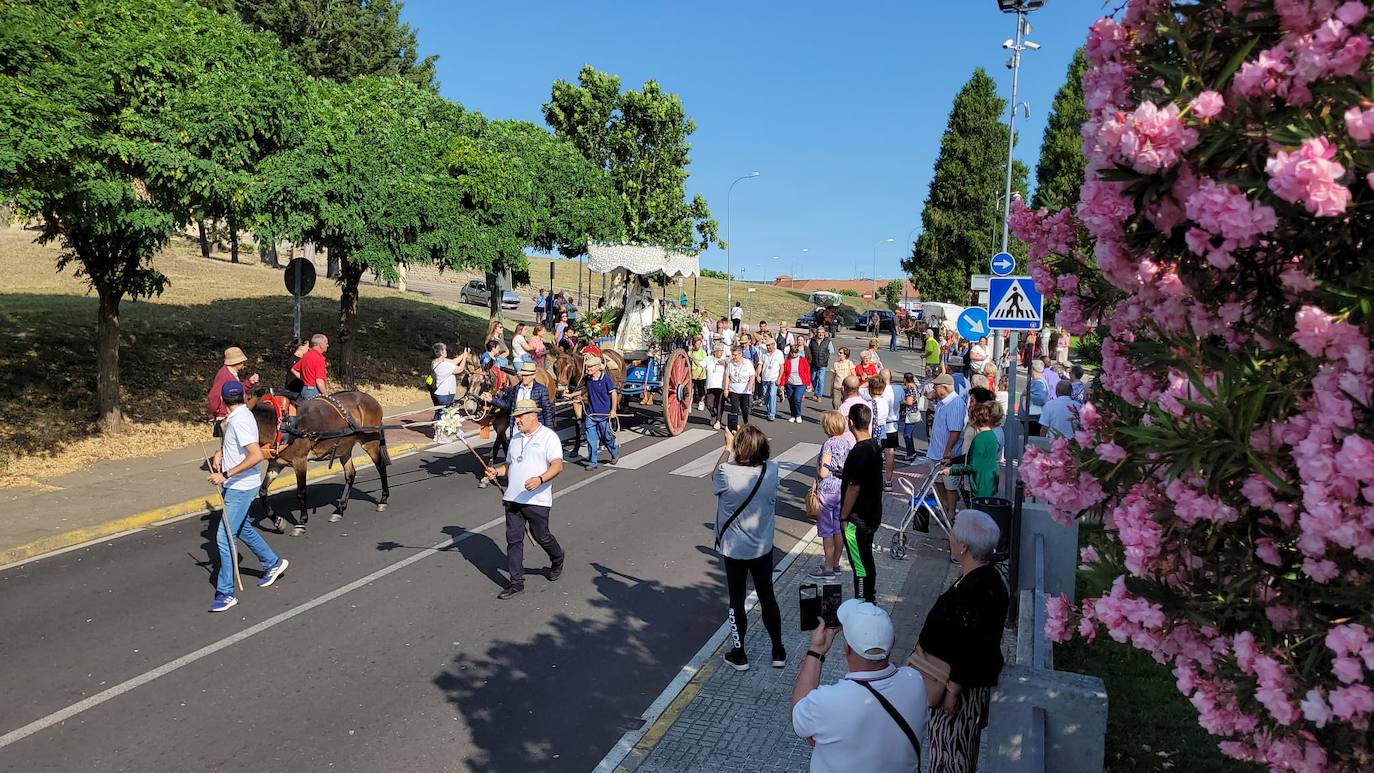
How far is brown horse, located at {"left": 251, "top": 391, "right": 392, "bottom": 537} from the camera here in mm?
10195

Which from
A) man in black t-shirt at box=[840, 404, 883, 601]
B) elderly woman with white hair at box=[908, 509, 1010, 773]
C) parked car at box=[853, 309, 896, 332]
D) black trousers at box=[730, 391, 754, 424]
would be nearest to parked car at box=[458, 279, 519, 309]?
parked car at box=[853, 309, 896, 332]

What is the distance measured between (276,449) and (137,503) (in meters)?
2.49

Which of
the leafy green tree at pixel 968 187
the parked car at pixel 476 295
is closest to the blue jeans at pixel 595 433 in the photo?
the parked car at pixel 476 295

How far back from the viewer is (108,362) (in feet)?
46.5

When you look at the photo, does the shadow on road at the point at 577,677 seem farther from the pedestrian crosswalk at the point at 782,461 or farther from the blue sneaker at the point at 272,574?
the pedestrian crosswalk at the point at 782,461

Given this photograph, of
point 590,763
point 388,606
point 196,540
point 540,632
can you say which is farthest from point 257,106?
point 590,763

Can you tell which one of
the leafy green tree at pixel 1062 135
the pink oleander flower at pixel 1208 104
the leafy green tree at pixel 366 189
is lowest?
the pink oleander flower at pixel 1208 104

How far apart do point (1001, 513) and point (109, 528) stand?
→ 9.83 metres

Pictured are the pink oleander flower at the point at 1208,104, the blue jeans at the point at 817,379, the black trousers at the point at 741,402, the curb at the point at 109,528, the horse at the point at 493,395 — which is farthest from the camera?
the blue jeans at the point at 817,379

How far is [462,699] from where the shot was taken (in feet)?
20.4

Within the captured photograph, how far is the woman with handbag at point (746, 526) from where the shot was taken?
6570 mm

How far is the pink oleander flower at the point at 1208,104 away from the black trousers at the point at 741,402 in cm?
1532

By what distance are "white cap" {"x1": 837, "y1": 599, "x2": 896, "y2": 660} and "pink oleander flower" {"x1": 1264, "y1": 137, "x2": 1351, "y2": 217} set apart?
2.02 metres

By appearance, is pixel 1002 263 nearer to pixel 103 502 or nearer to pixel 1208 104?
pixel 1208 104
